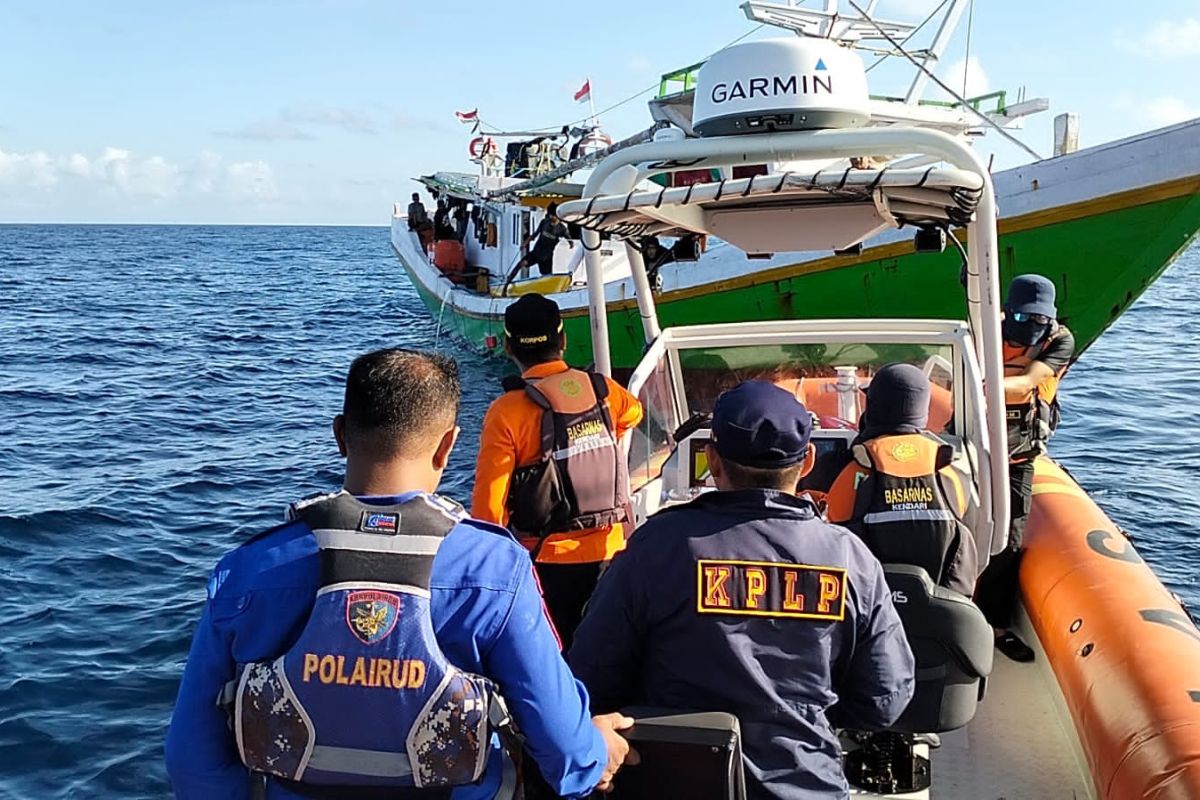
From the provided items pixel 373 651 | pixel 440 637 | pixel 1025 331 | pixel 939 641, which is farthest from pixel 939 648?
pixel 1025 331

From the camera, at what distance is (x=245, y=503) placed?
394 inches

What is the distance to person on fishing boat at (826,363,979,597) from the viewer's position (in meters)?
3.27

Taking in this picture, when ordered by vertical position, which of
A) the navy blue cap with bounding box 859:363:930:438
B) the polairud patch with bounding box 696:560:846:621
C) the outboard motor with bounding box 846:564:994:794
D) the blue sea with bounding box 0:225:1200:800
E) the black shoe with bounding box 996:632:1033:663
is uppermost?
the navy blue cap with bounding box 859:363:930:438

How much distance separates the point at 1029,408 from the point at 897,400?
1.77 m

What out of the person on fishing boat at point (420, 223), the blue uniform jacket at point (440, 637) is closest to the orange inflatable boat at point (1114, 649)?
the blue uniform jacket at point (440, 637)

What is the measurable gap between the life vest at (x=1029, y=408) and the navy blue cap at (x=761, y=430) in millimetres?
2917

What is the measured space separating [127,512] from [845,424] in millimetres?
7365

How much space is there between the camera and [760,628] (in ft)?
7.07

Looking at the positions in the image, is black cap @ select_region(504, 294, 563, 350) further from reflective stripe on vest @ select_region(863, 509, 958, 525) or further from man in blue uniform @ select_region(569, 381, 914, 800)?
man in blue uniform @ select_region(569, 381, 914, 800)

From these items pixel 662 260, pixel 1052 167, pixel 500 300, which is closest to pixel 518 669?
pixel 662 260

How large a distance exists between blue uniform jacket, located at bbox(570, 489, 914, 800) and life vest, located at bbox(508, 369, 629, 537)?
1.35m

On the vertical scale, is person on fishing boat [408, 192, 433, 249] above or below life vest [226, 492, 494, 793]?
above

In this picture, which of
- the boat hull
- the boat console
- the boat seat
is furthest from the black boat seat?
the boat hull

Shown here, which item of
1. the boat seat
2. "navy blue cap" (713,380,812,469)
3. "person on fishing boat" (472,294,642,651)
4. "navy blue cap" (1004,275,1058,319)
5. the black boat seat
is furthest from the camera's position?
"navy blue cap" (1004,275,1058,319)
